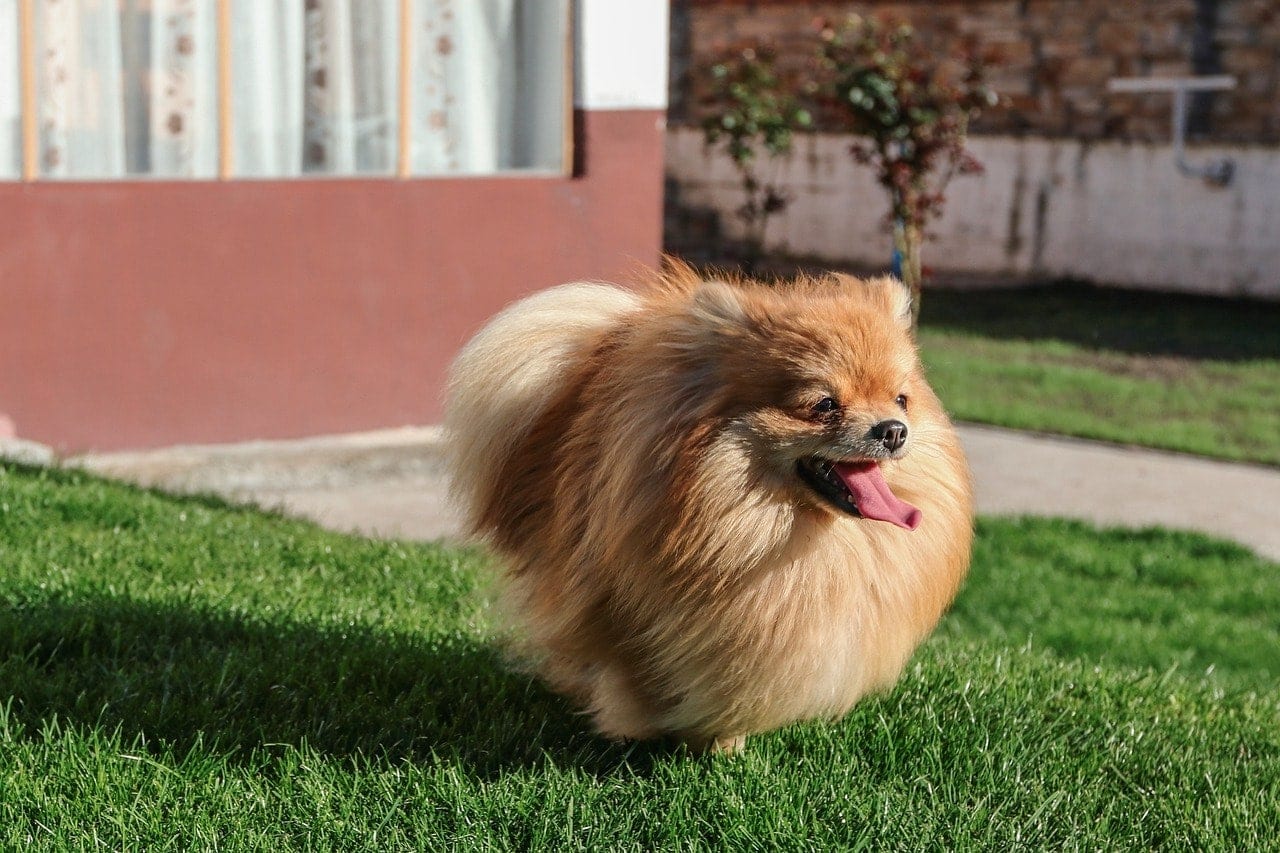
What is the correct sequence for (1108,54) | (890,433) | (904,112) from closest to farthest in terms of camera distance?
(890,433)
(904,112)
(1108,54)

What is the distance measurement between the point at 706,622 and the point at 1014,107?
1429 cm

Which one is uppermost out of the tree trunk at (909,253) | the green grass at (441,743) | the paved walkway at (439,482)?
the tree trunk at (909,253)

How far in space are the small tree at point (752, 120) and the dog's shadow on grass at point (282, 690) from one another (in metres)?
12.3

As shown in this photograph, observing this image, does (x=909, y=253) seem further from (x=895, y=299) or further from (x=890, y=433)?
(x=890, y=433)

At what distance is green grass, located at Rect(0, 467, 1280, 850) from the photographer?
11.3 ft

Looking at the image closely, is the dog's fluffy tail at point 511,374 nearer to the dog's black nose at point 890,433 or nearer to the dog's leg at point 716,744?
the dog's leg at point 716,744

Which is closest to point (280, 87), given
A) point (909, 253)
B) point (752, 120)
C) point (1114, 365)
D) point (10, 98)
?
point (10, 98)

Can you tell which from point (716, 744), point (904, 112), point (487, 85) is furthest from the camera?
point (904, 112)

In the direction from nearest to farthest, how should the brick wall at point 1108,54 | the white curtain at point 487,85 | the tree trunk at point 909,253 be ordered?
the white curtain at point 487,85 < the tree trunk at point 909,253 < the brick wall at point 1108,54

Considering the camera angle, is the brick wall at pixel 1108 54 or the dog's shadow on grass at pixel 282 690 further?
the brick wall at pixel 1108 54

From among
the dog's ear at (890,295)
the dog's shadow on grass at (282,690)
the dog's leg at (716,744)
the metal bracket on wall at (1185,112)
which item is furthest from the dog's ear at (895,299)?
the metal bracket on wall at (1185,112)

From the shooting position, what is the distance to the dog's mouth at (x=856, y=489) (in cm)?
322

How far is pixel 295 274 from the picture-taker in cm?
804

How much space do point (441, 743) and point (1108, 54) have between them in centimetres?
1396
